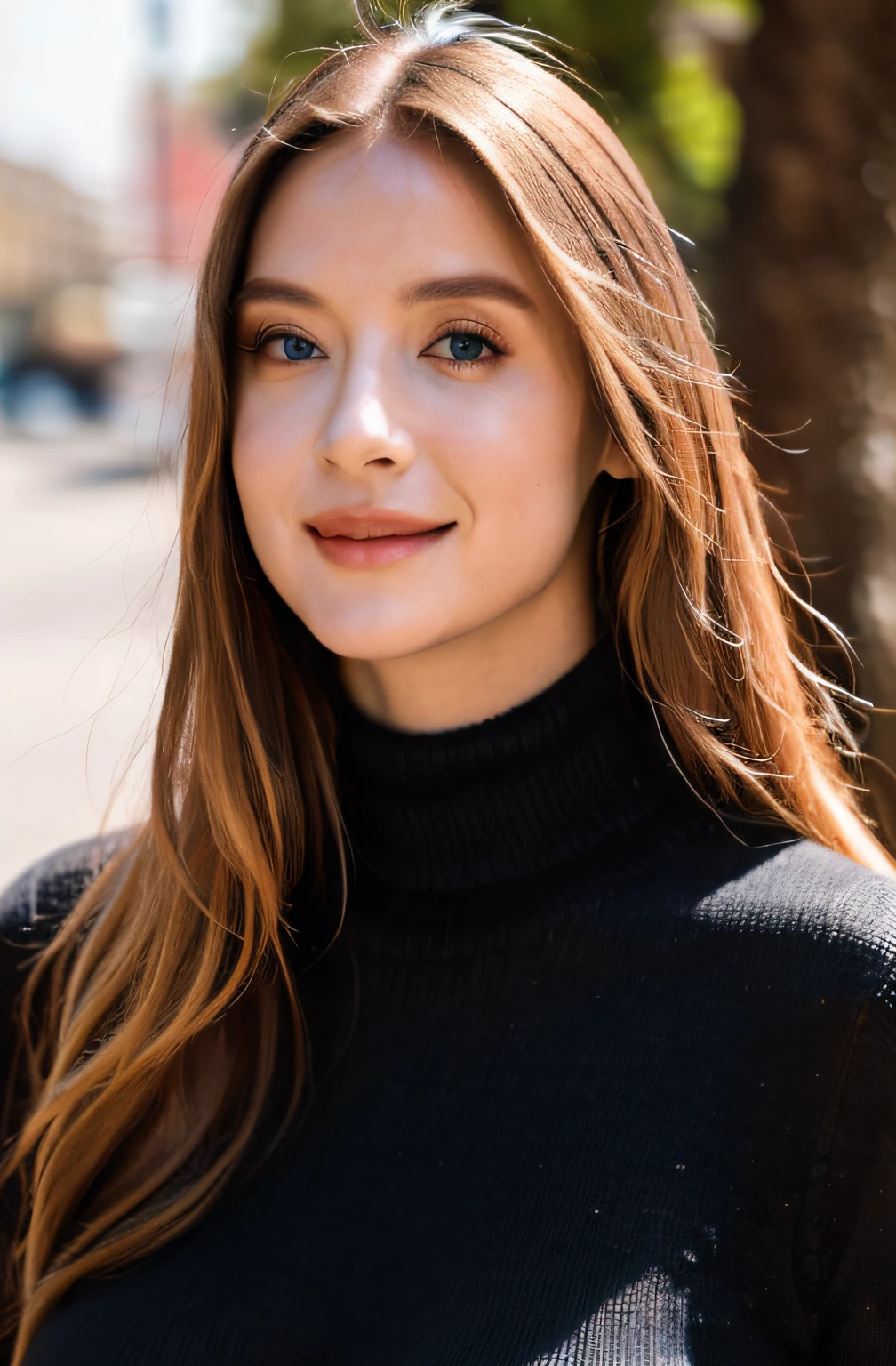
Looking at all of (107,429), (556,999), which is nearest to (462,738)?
(556,999)

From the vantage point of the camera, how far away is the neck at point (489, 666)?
179 cm

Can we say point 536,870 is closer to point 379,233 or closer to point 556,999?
point 556,999

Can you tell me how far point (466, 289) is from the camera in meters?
1.60

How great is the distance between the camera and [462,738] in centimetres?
178

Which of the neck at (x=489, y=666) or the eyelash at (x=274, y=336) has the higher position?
the eyelash at (x=274, y=336)

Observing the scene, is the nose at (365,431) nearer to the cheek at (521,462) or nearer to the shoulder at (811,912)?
the cheek at (521,462)

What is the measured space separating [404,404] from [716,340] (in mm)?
1711

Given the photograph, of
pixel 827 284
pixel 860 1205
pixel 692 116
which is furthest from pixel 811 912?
pixel 692 116

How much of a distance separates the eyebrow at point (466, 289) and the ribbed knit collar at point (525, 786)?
1.55 ft

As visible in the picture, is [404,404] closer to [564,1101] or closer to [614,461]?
[614,461]

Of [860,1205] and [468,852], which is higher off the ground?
[468,852]

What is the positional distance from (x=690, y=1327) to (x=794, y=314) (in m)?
2.05

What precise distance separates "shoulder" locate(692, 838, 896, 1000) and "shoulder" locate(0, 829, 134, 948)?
87 centimetres

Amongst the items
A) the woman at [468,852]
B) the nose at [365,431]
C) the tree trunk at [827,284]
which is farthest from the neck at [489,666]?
the tree trunk at [827,284]
